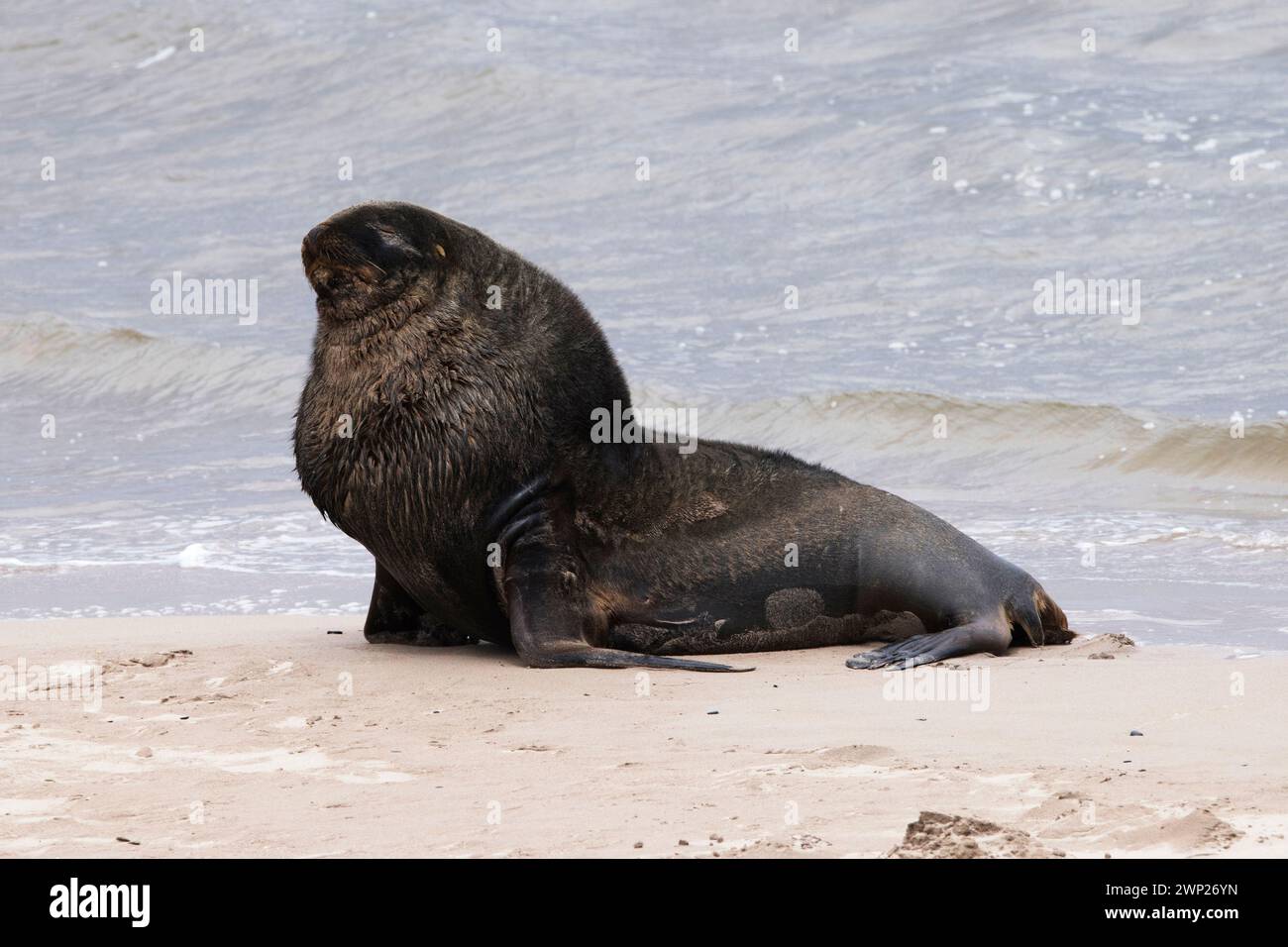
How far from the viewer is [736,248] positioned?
64.6 feet

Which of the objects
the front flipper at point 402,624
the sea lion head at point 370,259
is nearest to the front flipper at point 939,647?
the front flipper at point 402,624

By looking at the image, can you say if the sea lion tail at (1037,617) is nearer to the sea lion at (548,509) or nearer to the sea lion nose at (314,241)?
the sea lion at (548,509)

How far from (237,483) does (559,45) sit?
51.2 feet

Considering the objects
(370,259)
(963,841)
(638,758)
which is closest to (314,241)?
(370,259)

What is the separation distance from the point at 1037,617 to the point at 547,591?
195 cm

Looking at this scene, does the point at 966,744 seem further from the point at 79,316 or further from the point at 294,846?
the point at 79,316

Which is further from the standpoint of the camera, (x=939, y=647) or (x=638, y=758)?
(x=939, y=647)

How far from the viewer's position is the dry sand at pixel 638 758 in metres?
3.78

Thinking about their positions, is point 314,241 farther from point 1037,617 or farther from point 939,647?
point 1037,617

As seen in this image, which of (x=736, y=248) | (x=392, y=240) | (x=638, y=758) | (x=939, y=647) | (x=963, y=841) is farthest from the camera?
(x=736, y=248)

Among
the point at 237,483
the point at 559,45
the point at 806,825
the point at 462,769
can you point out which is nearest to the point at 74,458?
the point at 237,483

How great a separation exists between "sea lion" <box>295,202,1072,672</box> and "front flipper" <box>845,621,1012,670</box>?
0.04 ft

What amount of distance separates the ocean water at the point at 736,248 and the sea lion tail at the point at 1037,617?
22.8 inches
